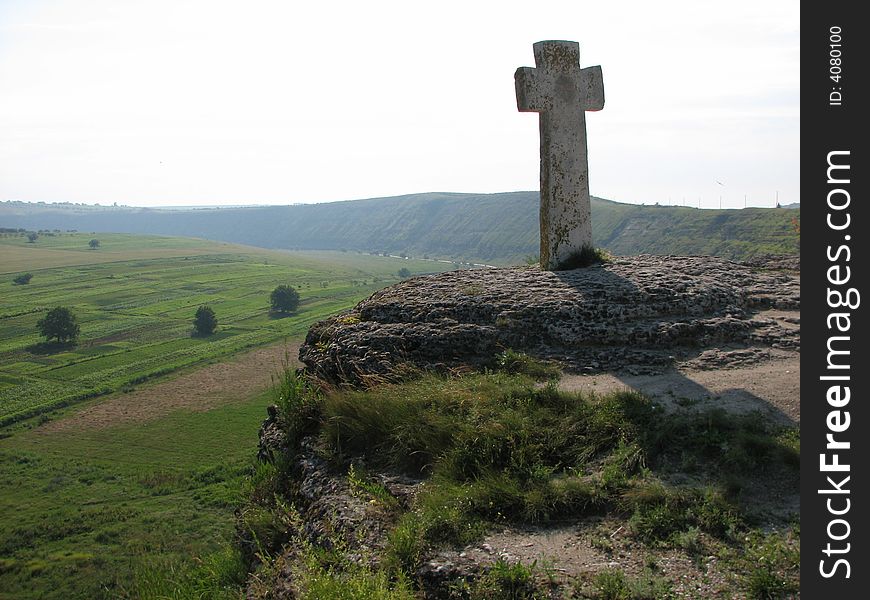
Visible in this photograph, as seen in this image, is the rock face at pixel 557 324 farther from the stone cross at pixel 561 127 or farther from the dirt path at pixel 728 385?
the stone cross at pixel 561 127

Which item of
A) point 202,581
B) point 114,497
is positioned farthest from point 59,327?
point 202,581

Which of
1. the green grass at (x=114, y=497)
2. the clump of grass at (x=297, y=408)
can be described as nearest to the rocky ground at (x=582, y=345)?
the clump of grass at (x=297, y=408)

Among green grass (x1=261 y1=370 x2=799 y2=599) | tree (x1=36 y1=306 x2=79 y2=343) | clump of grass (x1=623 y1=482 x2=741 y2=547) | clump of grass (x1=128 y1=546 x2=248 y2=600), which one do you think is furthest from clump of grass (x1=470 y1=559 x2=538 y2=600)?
tree (x1=36 y1=306 x2=79 y2=343)

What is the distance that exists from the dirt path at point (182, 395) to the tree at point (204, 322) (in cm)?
1548

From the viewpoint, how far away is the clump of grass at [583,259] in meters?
10.5

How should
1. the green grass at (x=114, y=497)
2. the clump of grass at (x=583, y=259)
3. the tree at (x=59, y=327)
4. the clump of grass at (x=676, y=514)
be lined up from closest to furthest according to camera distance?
the clump of grass at (x=676, y=514) → the clump of grass at (x=583, y=259) → the green grass at (x=114, y=497) → the tree at (x=59, y=327)

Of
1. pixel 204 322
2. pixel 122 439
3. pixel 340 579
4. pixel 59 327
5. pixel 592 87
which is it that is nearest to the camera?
pixel 340 579

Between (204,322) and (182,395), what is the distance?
89.5ft

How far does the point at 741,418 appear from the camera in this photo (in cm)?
591

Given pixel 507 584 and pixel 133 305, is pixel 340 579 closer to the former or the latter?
pixel 507 584

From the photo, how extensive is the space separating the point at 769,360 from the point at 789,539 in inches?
146

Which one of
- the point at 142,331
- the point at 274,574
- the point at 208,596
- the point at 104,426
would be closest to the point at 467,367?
the point at 274,574

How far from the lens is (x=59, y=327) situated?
233ft
